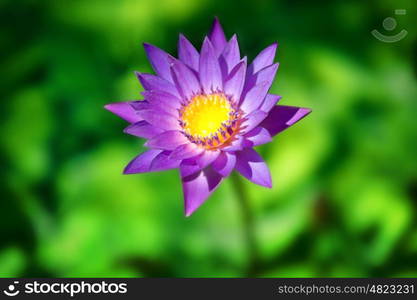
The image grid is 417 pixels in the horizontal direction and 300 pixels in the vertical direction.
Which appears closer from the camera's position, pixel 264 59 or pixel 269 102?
pixel 269 102

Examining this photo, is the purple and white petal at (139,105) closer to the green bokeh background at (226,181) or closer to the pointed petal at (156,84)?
the pointed petal at (156,84)

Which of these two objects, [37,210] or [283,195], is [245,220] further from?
[37,210]
